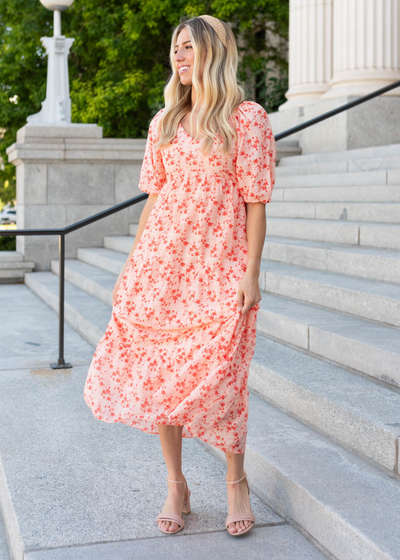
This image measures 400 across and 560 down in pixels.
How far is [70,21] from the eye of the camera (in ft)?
Result: 58.5

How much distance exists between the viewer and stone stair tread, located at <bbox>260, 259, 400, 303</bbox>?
461cm

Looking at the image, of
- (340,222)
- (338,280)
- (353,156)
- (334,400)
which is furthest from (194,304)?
(353,156)

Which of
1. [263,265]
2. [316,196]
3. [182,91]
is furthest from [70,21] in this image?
[182,91]

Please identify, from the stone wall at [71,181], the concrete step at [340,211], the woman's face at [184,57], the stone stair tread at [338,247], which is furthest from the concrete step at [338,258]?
the stone wall at [71,181]

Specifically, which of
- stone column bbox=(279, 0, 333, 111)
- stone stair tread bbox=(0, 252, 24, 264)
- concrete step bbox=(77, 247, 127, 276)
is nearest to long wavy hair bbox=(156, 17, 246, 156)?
concrete step bbox=(77, 247, 127, 276)

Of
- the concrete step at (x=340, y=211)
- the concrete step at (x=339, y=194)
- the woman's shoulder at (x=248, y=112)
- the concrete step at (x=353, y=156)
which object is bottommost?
the concrete step at (x=340, y=211)

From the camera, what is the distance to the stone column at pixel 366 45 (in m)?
9.80

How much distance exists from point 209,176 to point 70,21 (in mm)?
16352

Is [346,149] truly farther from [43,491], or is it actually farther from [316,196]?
[43,491]

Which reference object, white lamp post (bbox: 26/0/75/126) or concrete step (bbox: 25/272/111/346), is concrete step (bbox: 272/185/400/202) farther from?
white lamp post (bbox: 26/0/75/126)

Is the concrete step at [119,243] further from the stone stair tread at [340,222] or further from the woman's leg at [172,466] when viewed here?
the woman's leg at [172,466]

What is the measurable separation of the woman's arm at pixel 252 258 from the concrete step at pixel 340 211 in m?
3.46

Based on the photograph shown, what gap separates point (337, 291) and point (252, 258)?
86.4 inches

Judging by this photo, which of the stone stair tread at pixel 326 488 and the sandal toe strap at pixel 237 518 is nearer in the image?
the stone stair tread at pixel 326 488
